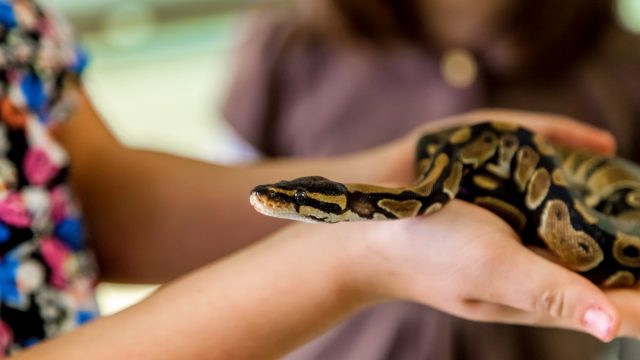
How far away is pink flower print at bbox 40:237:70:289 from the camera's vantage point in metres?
0.82

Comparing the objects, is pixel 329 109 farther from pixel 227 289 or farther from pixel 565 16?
pixel 227 289

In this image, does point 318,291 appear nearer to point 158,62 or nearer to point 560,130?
point 560,130

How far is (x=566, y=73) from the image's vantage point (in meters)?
1.47

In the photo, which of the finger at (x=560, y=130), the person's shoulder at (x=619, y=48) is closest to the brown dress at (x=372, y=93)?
the person's shoulder at (x=619, y=48)

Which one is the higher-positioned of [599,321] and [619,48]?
[619,48]

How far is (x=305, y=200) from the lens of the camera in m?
0.72

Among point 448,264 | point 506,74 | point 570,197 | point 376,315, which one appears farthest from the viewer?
point 506,74

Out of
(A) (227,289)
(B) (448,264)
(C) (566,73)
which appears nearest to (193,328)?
(A) (227,289)

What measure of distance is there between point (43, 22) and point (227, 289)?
38 cm

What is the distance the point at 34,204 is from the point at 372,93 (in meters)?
0.80

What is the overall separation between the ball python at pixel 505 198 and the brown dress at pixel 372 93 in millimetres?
544

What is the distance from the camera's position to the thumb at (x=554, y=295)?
0.61 meters

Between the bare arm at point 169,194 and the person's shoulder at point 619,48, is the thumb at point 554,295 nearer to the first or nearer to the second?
the bare arm at point 169,194

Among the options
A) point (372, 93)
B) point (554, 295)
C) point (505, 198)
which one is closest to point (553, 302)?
point (554, 295)
